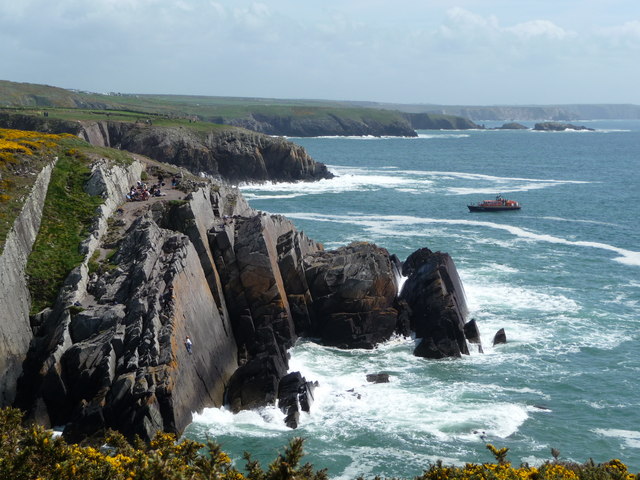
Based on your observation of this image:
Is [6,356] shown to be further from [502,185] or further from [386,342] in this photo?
[502,185]

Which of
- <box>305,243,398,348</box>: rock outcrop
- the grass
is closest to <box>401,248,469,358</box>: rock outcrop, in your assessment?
<box>305,243,398,348</box>: rock outcrop

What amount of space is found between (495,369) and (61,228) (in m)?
30.9

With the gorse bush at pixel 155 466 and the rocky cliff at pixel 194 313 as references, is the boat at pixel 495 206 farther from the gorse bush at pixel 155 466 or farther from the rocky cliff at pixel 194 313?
the gorse bush at pixel 155 466

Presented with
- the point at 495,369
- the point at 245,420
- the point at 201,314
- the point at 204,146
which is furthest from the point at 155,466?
the point at 204,146

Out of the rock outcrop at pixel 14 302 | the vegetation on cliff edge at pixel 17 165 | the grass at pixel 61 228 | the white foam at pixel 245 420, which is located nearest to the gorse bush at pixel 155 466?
the white foam at pixel 245 420

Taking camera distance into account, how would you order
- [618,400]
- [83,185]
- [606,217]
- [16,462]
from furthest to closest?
[606,217]
[83,185]
[618,400]
[16,462]

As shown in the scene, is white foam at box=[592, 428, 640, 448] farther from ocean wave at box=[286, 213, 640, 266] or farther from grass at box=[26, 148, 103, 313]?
ocean wave at box=[286, 213, 640, 266]

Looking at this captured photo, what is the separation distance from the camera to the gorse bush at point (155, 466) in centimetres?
2042

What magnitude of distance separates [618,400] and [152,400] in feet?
88.7

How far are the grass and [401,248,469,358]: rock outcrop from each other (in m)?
24.0

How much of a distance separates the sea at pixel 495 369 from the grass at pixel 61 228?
13114mm

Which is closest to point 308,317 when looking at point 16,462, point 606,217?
point 16,462

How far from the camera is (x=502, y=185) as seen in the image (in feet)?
444

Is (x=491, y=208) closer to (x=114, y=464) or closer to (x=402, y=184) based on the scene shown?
(x=402, y=184)
